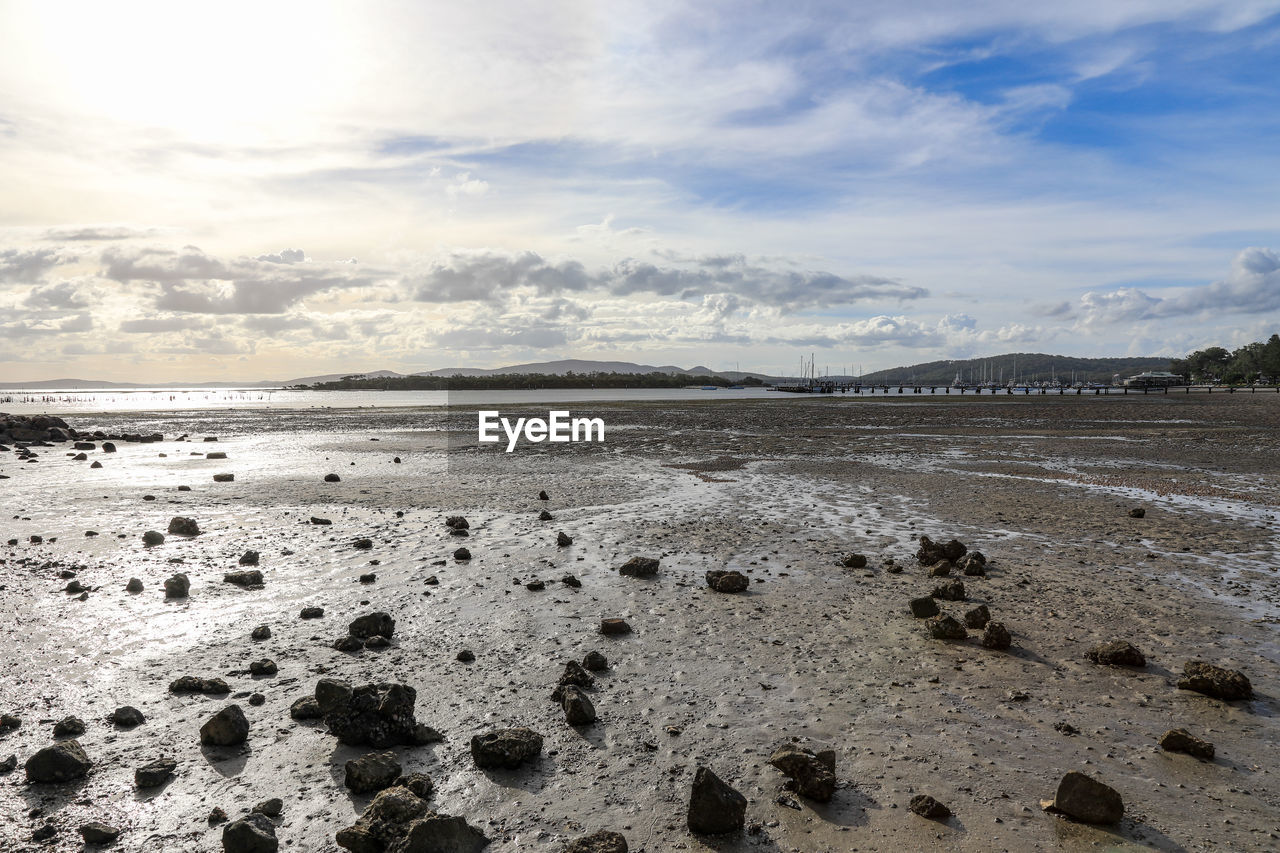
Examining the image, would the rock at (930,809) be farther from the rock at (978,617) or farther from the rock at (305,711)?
the rock at (305,711)

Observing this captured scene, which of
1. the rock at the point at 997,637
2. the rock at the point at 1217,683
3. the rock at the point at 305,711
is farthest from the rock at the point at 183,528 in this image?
the rock at the point at 1217,683

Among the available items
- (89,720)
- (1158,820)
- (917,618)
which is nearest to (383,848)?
(89,720)

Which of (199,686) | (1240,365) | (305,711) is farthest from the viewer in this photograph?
(1240,365)

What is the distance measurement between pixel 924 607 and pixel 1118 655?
2.14 m

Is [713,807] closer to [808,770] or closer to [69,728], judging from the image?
[808,770]

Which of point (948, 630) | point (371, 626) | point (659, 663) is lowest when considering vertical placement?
point (659, 663)

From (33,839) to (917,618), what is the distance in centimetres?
893

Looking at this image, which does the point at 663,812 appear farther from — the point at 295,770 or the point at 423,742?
the point at 295,770

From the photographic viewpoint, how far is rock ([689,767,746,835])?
15.8ft

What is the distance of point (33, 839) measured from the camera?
4.75m

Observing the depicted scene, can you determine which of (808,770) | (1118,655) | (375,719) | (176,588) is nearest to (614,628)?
(375,719)

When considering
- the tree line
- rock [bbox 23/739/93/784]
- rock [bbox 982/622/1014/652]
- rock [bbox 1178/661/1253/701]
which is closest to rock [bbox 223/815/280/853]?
rock [bbox 23/739/93/784]

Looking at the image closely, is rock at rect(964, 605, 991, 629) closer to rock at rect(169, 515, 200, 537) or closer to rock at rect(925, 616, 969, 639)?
rock at rect(925, 616, 969, 639)

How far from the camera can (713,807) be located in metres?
4.81
